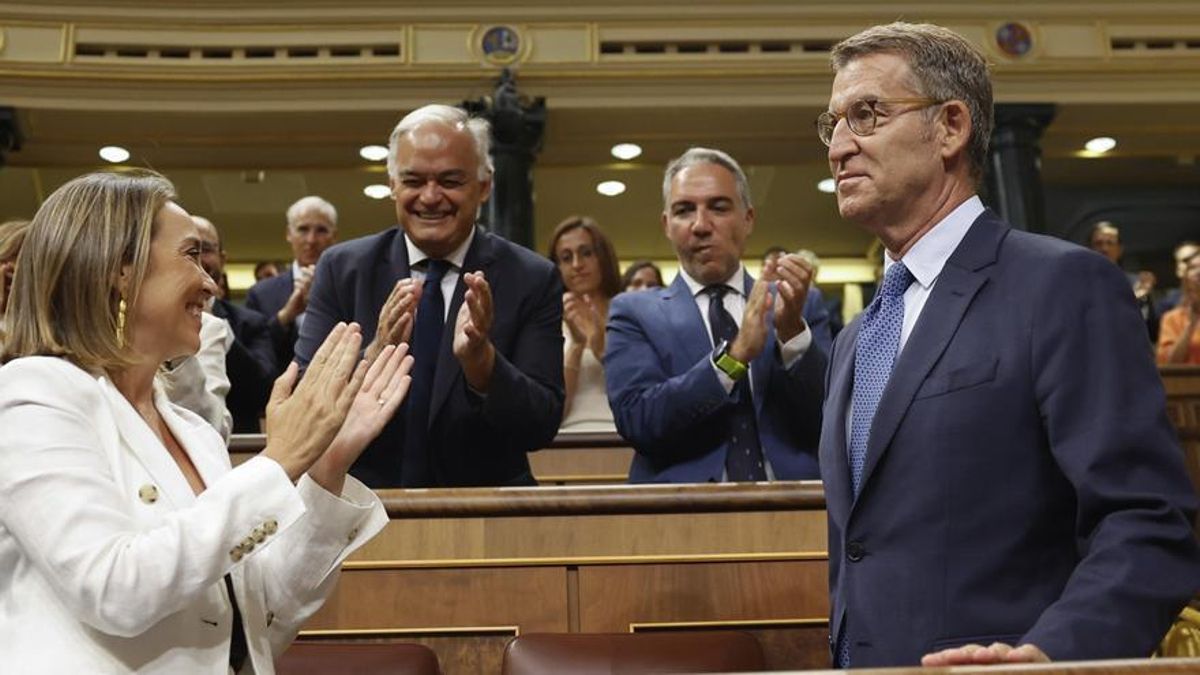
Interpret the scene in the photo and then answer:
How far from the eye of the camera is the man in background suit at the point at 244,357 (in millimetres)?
2930

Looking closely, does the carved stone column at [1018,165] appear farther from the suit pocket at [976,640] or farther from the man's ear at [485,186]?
the suit pocket at [976,640]

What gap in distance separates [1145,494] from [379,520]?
2.42 feet

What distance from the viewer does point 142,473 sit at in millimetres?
1219

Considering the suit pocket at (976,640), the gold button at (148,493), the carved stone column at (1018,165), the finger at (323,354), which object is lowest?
the suit pocket at (976,640)

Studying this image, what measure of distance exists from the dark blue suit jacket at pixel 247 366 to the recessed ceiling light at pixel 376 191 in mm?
4009

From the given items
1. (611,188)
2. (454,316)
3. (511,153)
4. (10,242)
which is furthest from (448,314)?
(611,188)

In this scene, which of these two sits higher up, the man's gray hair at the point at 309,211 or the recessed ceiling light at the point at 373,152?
the recessed ceiling light at the point at 373,152

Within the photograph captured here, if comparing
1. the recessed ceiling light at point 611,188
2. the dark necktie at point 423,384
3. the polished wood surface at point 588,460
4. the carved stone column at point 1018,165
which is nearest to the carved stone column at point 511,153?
the recessed ceiling light at point 611,188

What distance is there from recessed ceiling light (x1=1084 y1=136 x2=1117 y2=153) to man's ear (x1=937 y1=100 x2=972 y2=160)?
5.54m

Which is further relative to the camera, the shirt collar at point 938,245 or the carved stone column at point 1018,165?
the carved stone column at point 1018,165

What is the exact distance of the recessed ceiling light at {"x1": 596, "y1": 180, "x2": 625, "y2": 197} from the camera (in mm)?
7301

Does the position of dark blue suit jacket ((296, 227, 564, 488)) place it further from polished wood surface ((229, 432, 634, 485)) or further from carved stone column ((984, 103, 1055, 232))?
carved stone column ((984, 103, 1055, 232))

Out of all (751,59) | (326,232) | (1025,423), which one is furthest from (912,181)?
(751,59)

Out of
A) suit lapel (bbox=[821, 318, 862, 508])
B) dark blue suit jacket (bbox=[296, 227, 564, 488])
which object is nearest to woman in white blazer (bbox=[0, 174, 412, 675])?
suit lapel (bbox=[821, 318, 862, 508])
